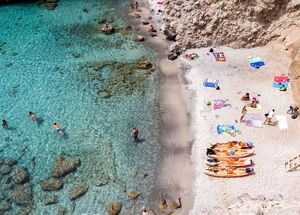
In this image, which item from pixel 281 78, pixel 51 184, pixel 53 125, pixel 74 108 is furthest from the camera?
pixel 281 78

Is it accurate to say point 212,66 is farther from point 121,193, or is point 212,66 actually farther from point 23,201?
point 23,201

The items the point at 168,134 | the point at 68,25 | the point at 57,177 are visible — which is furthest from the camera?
the point at 68,25

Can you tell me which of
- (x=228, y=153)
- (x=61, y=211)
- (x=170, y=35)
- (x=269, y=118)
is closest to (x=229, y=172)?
(x=228, y=153)

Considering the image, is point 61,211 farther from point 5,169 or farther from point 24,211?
point 5,169

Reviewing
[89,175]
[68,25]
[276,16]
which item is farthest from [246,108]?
[68,25]

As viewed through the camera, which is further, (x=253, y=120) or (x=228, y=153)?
(x=253, y=120)

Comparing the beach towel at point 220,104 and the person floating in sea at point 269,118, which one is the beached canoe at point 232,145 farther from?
the beach towel at point 220,104
